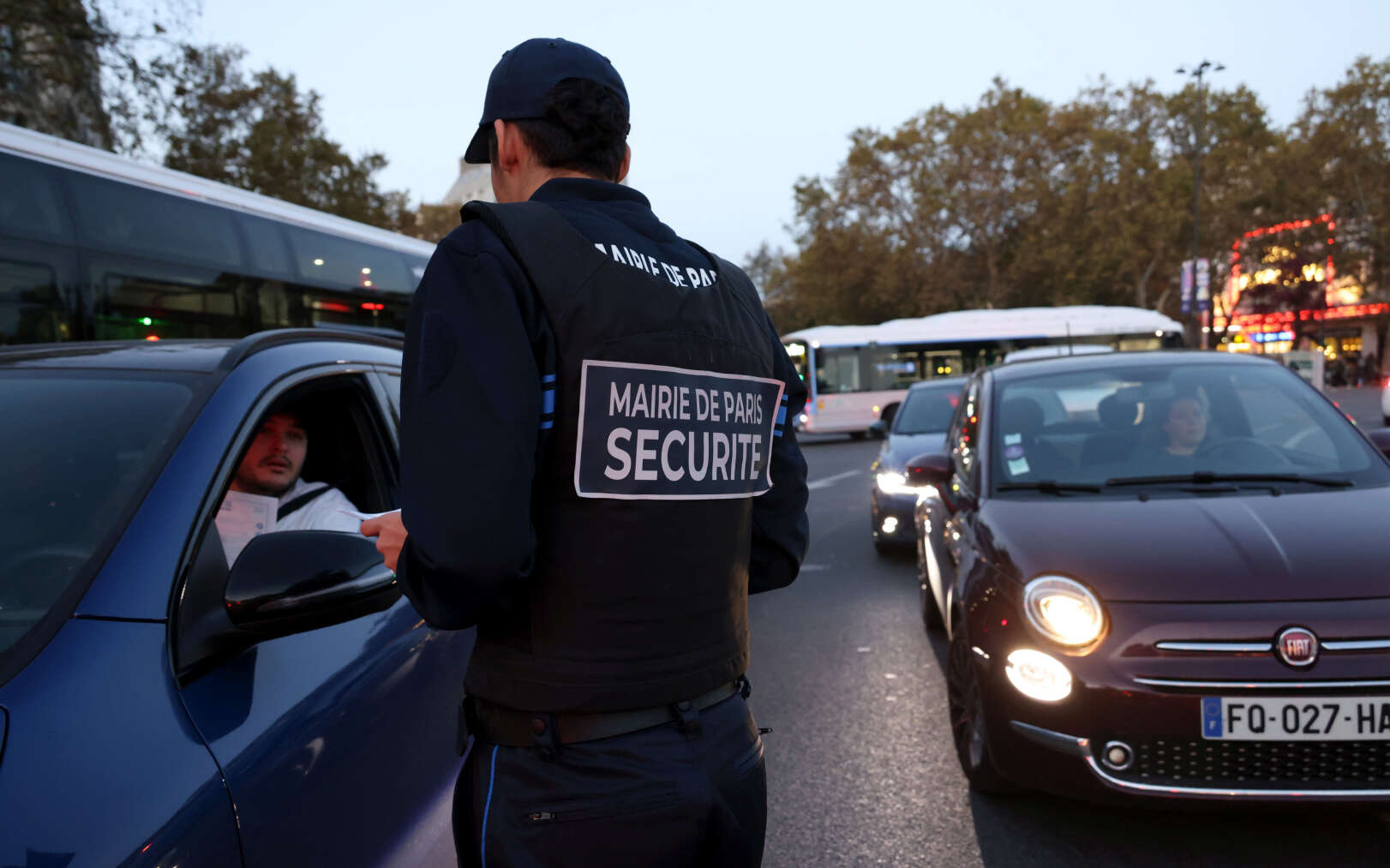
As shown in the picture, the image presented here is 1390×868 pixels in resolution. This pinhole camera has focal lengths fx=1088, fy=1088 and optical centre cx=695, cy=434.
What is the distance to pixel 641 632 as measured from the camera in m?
1.46

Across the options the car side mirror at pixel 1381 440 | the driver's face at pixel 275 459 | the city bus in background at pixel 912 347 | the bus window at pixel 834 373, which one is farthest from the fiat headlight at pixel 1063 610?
the bus window at pixel 834 373

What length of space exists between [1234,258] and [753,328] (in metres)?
52.2

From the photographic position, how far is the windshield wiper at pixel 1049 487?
3.99 m

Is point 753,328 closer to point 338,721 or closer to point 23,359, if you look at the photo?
point 338,721

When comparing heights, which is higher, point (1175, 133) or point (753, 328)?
point (1175, 133)

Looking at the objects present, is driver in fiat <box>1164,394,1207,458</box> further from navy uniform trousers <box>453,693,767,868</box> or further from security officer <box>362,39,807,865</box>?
navy uniform trousers <box>453,693,767,868</box>

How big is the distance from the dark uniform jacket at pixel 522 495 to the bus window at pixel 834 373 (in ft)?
93.2

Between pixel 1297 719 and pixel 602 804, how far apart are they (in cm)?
235

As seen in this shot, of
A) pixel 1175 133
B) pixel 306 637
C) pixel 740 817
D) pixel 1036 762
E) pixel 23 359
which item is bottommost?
pixel 1036 762

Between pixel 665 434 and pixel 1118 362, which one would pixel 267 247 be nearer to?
pixel 1118 362

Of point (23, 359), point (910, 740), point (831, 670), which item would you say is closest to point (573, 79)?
point (23, 359)

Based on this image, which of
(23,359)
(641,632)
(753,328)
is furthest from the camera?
(23,359)

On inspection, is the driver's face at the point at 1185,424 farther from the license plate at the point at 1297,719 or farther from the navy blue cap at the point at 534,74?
the navy blue cap at the point at 534,74

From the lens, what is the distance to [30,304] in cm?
813
